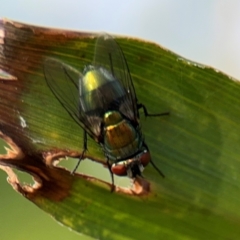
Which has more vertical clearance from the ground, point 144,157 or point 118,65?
point 118,65

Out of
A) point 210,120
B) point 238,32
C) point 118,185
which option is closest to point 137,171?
point 118,185

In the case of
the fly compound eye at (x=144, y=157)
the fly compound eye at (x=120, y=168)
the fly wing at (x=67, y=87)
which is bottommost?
the fly compound eye at (x=120, y=168)

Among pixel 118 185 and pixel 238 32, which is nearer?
pixel 118 185

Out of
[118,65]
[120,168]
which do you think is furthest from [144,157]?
[118,65]

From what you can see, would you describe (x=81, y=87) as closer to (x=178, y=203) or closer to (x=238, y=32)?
(x=178, y=203)

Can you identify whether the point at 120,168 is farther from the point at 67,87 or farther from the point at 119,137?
the point at 67,87

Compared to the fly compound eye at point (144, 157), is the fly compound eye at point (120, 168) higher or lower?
lower
